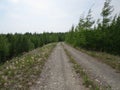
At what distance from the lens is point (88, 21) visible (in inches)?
2024

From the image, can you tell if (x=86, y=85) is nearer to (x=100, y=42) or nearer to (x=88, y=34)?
(x=100, y=42)

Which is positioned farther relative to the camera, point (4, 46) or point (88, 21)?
point (88, 21)

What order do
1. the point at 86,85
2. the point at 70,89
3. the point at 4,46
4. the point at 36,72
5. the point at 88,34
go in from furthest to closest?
the point at 88,34 → the point at 4,46 → the point at 36,72 → the point at 86,85 → the point at 70,89

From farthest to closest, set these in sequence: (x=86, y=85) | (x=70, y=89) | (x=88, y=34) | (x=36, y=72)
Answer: (x=88, y=34), (x=36, y=72), (x=86, y=85), (x=70, y=89)

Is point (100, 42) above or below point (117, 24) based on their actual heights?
below

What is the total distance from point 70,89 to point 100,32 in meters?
31.9

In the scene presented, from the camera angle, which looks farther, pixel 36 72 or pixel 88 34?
pixel 88 34

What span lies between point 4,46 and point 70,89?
107 ft

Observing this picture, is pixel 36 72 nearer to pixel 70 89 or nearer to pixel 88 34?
pixel 70 89

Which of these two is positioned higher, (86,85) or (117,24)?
(117,24)

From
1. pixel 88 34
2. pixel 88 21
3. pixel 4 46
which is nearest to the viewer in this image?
pixel 4 46

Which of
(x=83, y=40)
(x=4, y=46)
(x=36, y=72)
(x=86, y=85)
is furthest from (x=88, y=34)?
(x=86, y=85)

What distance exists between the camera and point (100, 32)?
40.7 metres

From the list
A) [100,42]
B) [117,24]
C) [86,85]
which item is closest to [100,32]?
[100,42]
